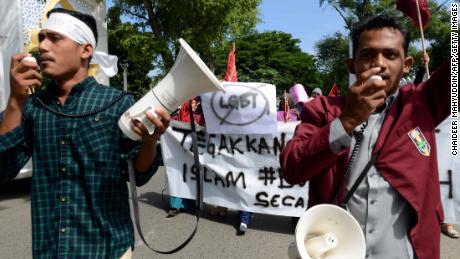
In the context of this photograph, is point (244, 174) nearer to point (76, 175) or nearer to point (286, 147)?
point (76, 175)

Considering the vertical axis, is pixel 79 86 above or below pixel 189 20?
below

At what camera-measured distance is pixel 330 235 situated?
1.59 m

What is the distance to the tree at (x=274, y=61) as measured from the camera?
5022cm

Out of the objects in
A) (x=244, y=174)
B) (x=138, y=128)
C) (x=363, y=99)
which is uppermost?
(x=363, y=99)

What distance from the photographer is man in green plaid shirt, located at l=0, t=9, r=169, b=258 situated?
1.83 m

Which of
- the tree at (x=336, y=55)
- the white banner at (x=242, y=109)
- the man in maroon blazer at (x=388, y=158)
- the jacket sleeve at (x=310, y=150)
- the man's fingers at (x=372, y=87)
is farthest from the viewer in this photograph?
the tree at (x=336, y=55)

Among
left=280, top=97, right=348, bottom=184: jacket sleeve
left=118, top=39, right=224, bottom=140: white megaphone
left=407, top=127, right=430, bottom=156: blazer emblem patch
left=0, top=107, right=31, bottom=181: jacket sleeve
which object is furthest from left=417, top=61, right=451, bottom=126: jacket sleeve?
left=0, top=107, right=31, bottom=181: jacket sleeve

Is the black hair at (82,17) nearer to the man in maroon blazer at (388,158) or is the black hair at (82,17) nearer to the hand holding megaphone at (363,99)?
the man in maroon blazer at (388,158)

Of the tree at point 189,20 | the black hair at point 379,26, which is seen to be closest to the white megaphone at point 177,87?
the black hair at point 379,26

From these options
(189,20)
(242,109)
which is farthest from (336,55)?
Result: (242,109)

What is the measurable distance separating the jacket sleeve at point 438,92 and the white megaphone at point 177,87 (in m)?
0.79

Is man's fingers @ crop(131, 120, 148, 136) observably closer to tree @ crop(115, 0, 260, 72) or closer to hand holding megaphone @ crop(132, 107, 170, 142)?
hand holding megaphone @ crop(132, 107, 170, 142)

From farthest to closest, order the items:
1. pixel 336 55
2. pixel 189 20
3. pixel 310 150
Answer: pixel 336 55
pixel 189 20
pixel 310 150

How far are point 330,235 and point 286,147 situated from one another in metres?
0.34
